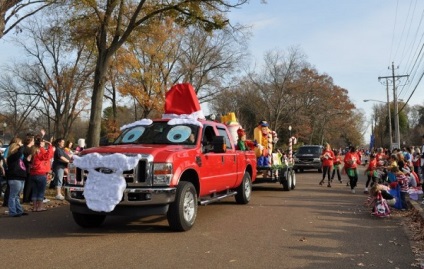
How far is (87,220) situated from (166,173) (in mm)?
2004

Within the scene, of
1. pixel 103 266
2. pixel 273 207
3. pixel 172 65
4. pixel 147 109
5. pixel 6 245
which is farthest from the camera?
pixel 172 65

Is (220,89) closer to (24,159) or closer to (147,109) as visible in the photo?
(147,109)

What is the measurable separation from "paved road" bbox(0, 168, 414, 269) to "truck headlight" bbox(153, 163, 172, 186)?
0.93 m

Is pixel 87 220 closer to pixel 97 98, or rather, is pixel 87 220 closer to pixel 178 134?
pixel 178 134

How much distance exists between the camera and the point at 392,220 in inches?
377

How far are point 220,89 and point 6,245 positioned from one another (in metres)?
36.6

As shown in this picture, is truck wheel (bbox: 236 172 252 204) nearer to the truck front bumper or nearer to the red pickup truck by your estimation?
the red pickup truck

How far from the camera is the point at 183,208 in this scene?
7.47 meters

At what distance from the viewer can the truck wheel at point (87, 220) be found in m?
7.88

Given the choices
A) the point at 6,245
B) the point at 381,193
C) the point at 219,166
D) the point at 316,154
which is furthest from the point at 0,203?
the point at 316,154

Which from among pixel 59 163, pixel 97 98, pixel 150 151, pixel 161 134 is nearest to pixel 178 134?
pixel 161 134

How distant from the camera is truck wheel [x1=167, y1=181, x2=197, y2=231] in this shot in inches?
290

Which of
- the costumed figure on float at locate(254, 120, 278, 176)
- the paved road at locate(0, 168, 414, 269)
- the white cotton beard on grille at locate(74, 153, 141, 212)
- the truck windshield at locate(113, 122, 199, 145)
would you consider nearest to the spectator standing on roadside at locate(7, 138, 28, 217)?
the paved road at locate(0, 168, 414, 269)

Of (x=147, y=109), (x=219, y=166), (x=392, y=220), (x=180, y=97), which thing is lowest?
(x=392, y=220)
